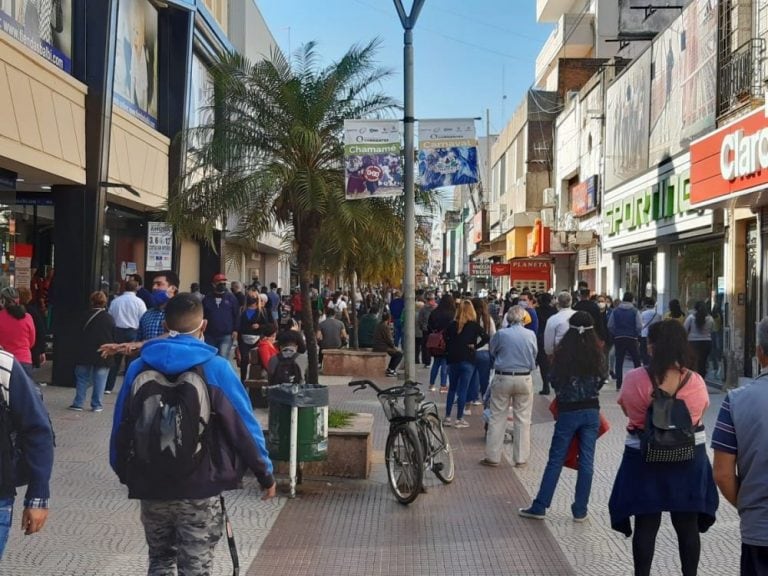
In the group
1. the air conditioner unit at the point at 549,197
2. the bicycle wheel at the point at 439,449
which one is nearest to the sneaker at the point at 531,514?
the bicycle wheel at the point at 439,449

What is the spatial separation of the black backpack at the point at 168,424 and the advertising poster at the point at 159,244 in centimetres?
1062

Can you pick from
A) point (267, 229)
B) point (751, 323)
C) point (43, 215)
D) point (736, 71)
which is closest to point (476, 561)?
point (267, 229)

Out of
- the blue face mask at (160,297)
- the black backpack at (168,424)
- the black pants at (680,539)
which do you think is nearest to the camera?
the black backpack at (168,424)

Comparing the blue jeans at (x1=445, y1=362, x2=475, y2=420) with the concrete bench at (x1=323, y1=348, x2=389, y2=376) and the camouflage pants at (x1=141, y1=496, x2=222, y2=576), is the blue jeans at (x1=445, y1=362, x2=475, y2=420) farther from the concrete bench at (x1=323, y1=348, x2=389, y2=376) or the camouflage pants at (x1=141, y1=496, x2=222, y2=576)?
the camouflage pants at (x1=141, y1=496, x2=222, y2=576)

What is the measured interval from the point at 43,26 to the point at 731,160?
11056 mm

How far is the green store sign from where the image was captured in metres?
19.6

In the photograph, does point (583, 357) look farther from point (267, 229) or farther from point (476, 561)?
point (267, 229)

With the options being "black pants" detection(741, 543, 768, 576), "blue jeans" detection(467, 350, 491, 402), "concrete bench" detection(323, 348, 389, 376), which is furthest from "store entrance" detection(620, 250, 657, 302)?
"black pants" detection(741, 543, 768, 576)

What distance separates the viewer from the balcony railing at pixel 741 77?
15539 millimetres

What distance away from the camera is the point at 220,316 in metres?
16.4

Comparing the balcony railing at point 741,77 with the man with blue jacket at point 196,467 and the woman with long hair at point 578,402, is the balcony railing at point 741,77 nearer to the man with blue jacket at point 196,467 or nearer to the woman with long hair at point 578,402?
the woman with long hair at point 578,402

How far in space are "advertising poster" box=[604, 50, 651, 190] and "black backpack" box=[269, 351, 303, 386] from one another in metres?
15.6

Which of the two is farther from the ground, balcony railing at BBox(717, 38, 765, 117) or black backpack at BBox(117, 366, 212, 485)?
balcony railing at BBox(717, 38, 765, 117)

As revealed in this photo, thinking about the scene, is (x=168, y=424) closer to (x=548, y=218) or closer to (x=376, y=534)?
(x=376, y=534)
